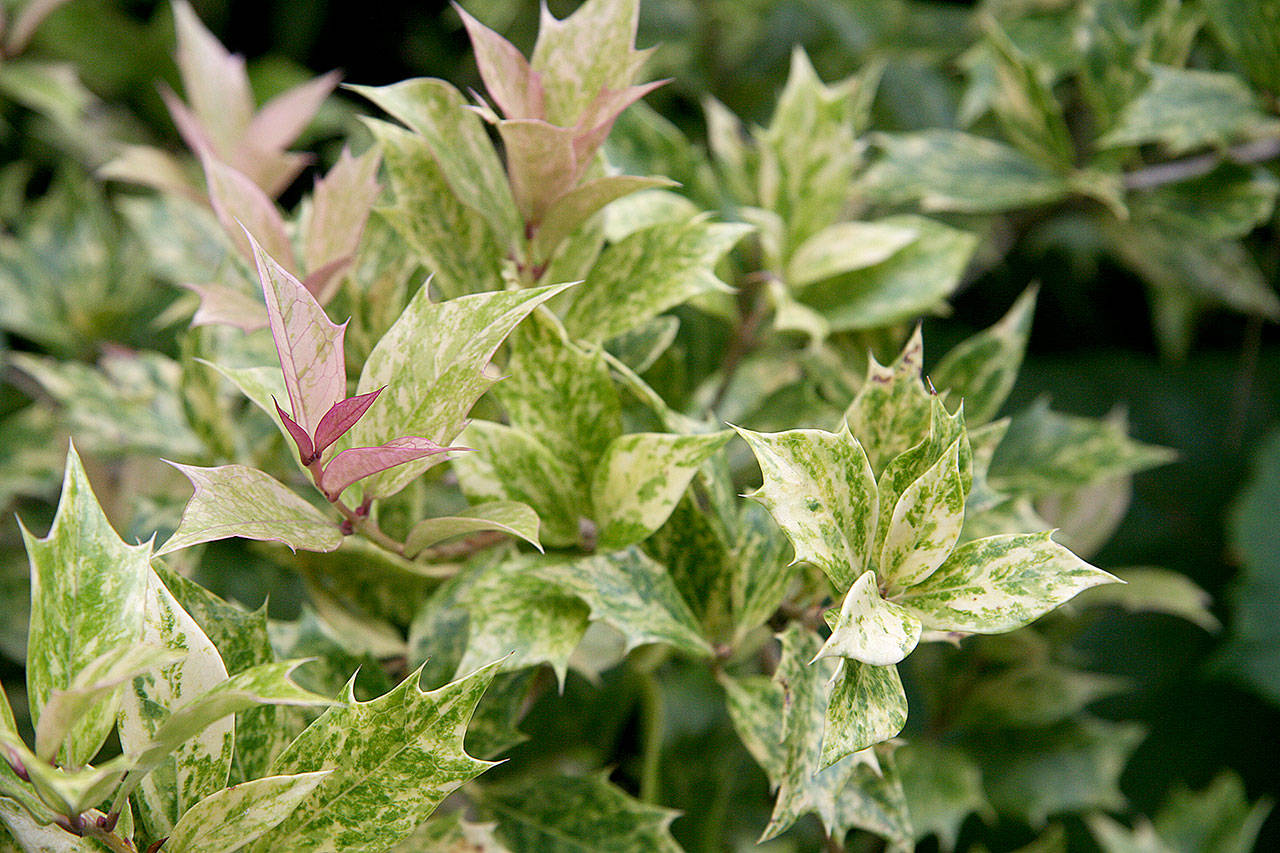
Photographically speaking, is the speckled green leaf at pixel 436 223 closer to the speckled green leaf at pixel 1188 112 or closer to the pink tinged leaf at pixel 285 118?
the pink tinged leaf at pixel 285 118

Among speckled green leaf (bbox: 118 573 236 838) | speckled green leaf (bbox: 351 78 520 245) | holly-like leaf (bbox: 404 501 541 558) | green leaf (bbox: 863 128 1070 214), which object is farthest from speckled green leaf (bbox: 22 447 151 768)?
green leaf (bbox: 863 128 1070 214)

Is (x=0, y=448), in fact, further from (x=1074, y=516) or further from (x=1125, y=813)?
(x=1125, y=813)

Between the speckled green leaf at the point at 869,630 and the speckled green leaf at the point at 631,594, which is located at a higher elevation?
the speckled green leaf at the point at 869,630

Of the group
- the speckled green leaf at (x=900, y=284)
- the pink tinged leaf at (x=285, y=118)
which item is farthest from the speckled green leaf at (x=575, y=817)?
the pink tinged leaf at (x=285, y=118)

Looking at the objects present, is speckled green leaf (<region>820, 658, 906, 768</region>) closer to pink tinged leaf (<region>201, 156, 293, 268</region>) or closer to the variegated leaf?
the variegated leaf

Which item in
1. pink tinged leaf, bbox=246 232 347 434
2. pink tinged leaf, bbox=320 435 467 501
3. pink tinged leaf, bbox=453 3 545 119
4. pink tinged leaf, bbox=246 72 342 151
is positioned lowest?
pink tinged leaf, bbox=320 435 467 501

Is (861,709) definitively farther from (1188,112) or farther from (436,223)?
(1188,112)

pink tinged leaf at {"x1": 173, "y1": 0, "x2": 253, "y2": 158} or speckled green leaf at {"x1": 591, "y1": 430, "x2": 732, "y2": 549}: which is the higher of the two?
pink tinged leaf at {"x1": 173, "y1": 0, "x2": 253, "y2": 158}
